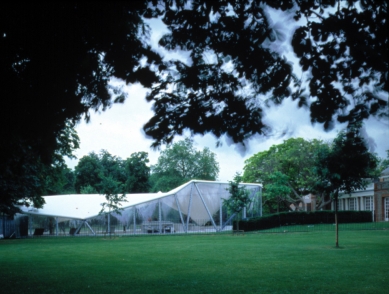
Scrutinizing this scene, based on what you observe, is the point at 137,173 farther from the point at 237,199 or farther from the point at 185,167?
the point at 237,199

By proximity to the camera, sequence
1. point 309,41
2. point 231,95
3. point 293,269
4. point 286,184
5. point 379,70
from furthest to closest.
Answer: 1. point 286,184
2. point 293,269
3. point 231,95
4. point 309,41
5. point 379,70

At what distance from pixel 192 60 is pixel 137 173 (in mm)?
66538

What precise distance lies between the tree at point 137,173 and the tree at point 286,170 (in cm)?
2015

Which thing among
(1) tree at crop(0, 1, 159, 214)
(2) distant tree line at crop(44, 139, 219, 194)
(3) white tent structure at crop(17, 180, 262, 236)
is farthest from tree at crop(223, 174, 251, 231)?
(2) distant tree line at crop(44, 139, 219, 194)

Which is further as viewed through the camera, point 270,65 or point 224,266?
point 224,266

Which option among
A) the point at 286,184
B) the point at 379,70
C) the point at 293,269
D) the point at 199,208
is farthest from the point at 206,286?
the point at 286,184

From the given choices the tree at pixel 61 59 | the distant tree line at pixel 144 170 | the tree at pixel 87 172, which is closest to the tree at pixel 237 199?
the tree at pixel 61 59

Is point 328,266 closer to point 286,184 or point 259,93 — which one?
point 259,93

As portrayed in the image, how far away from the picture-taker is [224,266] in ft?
42.9

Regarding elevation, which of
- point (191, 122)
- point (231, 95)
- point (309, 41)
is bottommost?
point (191, 122)

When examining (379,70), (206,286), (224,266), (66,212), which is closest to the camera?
(379,70)

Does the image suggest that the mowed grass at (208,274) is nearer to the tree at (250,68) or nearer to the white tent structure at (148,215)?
the tree at (250,68)

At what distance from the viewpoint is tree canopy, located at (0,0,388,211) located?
555cm

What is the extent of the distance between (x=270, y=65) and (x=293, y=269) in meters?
7.82
